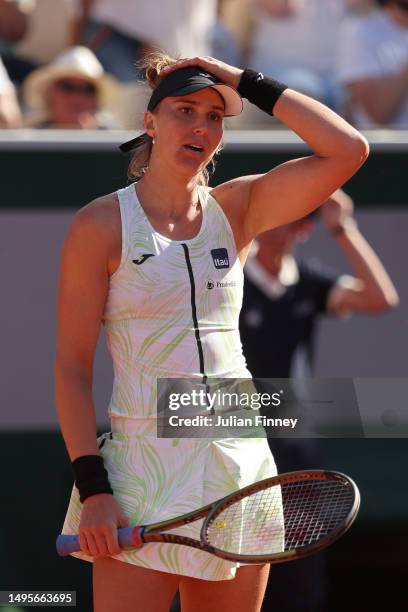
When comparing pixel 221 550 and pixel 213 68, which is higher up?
pixel 213 68

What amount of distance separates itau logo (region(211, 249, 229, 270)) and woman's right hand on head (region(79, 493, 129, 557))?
21.2 inches

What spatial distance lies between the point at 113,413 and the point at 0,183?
1.40 meters

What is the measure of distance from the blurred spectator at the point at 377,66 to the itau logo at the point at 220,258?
2.40 meters

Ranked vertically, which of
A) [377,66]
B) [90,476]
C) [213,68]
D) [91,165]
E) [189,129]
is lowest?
[90,476]

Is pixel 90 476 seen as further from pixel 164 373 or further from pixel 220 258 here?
pixel 220 258

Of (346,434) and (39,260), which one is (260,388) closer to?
(346,434)

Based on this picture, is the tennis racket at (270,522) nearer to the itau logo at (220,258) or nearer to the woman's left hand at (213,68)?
the itau logo at (220,258)

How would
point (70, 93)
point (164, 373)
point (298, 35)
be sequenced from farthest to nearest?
point (298, 35) → point (70, 93) → point (164, 373)

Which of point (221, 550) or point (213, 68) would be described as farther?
point (213, 68)

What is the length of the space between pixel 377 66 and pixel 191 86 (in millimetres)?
2703

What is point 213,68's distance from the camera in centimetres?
244

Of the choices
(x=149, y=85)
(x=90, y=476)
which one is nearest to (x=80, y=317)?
(x=90, y=476)

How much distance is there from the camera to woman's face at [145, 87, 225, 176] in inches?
95.6

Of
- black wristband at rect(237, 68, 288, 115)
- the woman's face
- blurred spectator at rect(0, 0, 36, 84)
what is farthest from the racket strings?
blurred spectator at rect(0, 0, 36, 84)
